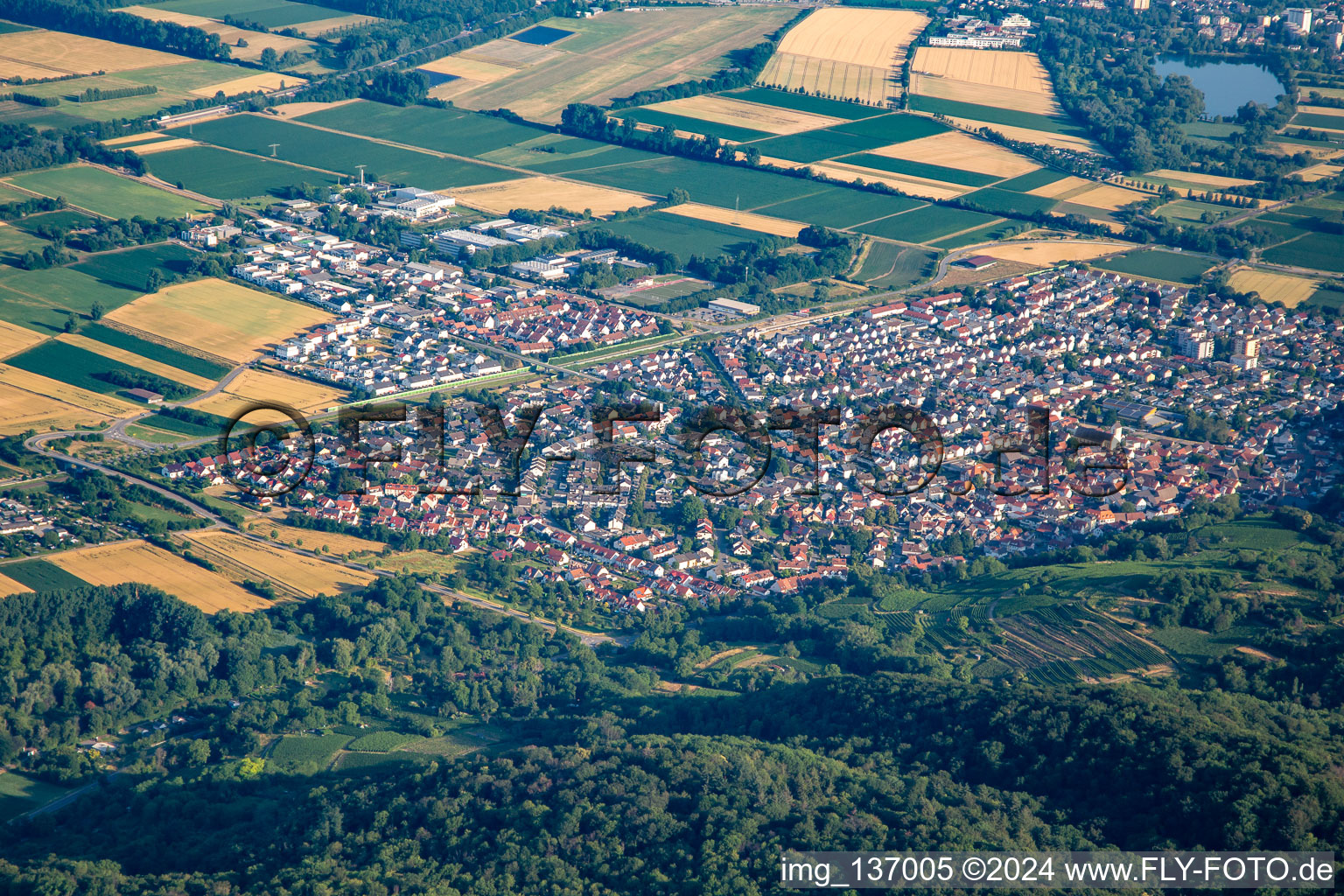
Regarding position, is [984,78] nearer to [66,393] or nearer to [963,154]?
[963,154]

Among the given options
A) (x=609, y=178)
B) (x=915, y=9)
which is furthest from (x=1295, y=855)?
(x=915, y=9)

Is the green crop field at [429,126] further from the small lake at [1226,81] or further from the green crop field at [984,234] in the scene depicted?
the small lake at [1226,81]

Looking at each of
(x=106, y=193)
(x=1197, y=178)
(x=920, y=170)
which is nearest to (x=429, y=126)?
(x=106, y=193)

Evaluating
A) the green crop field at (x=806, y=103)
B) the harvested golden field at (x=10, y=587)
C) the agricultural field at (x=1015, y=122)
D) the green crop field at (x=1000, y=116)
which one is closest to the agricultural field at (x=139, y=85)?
the green crop field at (x=806, y=103)

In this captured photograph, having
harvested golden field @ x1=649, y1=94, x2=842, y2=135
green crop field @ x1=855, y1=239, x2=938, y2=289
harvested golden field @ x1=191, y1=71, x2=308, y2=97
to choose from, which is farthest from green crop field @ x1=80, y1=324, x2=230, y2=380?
harvested golden field @ x1=649, y1=94, x2=842, y2=135

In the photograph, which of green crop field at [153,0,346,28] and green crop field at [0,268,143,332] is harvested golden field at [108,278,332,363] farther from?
green crop field at [153,0,346,28]

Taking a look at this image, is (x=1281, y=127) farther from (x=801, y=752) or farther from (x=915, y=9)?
(x=801, y=752)
